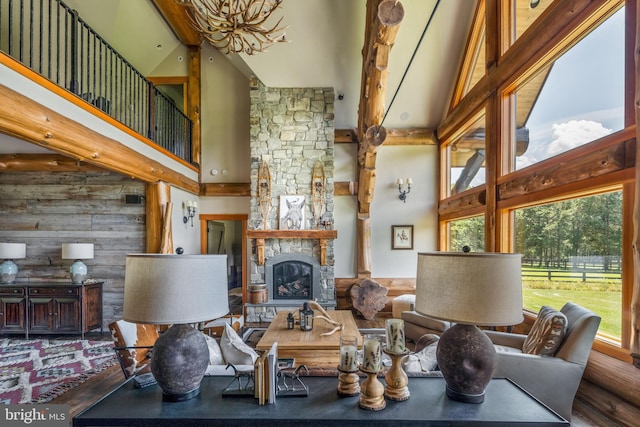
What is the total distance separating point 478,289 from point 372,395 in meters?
0.64

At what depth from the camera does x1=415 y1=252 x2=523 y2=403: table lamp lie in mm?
1426

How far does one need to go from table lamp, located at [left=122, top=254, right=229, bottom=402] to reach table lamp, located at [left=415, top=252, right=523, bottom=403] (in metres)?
1.01

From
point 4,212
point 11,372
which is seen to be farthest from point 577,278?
point 4,212

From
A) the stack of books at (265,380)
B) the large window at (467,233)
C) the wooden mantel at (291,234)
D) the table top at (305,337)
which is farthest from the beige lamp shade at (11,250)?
the large window at (467,233)

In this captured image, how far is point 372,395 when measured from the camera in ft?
4.81

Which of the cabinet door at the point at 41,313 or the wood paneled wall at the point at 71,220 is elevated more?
the wood paneled wall at the point at 71,220

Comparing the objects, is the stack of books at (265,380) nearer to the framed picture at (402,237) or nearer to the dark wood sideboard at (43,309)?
the dark wood sideboard at (43,309)

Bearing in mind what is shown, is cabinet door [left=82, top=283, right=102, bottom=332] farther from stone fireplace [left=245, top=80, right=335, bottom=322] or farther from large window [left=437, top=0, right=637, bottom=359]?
large window [left=437, top=0, right=637, bottom=359]

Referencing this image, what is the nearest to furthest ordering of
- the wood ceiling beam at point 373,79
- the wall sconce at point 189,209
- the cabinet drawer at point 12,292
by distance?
the wood ceiling beam at point 373,79 → the cabinet drawer at point 12,292 → the wall sconce at point 189,209

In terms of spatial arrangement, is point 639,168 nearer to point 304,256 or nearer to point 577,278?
point 577,278

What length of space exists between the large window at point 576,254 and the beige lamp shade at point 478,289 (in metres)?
1.91

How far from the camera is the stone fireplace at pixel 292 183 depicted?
629 cm

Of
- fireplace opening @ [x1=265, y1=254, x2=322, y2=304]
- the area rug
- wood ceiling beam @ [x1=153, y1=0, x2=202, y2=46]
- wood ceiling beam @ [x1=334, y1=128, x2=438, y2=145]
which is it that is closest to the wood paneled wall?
the area rug

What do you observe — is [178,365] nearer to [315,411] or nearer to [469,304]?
[315,411]
